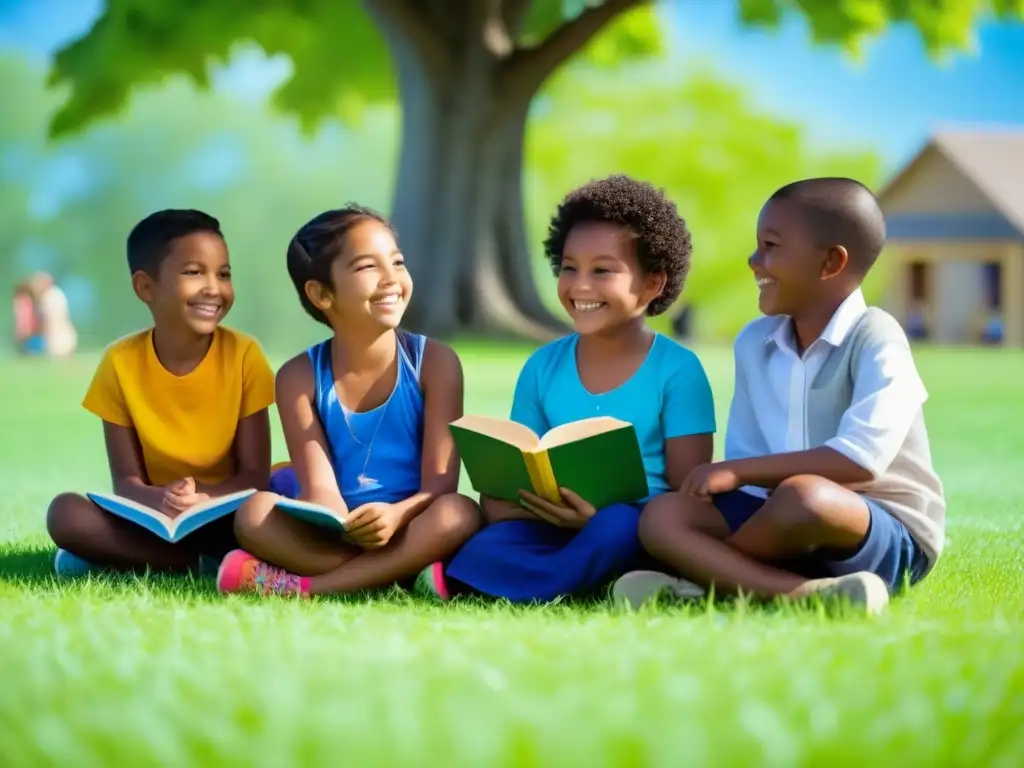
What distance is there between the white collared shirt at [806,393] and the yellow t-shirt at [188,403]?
1.57 m

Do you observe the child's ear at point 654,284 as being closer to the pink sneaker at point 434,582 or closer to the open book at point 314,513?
the pink sneaker at point 434,582

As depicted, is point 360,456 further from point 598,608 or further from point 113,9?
point 113,9

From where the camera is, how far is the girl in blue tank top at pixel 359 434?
408 cm

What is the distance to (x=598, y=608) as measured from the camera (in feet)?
12.2

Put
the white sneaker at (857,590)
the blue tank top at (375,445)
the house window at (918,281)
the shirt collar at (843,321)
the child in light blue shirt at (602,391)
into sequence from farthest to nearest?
the house window at (918,281) → the blue tank top at (375,445) → the child in light blue shirt at (602,391) → the shirt collar at (843,321) → the white sneaker at (857,590)

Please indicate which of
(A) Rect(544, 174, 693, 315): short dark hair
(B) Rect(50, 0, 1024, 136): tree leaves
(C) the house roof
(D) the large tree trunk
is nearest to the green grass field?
(A) Rect(544, 174, 693, 315): short dark hair

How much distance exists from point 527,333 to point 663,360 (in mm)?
11470

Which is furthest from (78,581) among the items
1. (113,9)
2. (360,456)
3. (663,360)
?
(113,9)

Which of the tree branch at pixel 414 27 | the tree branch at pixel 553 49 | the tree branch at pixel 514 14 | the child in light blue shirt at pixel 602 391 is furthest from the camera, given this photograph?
the tree branch at pixel 514 14

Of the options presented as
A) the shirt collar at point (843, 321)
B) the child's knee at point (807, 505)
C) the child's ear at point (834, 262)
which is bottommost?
the child's knee at point (807, 505)

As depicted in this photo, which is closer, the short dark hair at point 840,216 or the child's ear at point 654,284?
the short dark hair at point 840,216

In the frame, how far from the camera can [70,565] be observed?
14.8 feet

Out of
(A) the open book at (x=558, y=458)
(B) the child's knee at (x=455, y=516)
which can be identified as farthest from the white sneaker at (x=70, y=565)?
(A) the open book at (x=558, y=458)

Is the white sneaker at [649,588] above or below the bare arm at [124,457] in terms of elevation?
below
